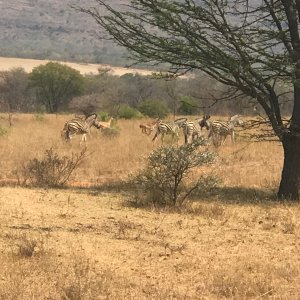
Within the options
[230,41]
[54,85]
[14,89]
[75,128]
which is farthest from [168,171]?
[14,89]

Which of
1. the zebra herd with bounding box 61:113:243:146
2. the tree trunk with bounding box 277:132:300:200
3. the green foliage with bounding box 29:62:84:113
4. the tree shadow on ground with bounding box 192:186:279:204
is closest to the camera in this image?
the tree shadow on ground with bounding box 192:186:279:204

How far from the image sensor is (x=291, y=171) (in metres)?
10.3

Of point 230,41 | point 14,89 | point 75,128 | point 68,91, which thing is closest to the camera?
point 230,41

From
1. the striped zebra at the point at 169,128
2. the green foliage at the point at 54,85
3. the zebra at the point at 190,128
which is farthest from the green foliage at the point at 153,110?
the green foliage at the point at 54,85

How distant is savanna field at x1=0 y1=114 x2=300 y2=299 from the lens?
16.5 feet

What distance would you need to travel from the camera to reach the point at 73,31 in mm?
146750

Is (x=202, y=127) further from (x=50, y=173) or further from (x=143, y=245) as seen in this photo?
(x=143, y=245)

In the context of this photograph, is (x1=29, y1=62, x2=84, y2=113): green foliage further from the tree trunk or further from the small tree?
the tree trunk

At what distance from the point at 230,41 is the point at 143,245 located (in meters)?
4.49

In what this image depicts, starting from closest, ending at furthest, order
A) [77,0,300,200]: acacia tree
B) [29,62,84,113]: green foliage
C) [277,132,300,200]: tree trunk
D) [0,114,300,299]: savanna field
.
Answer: [0,114,300,299]: savanna field
[77,0,300,200]: acacia tree
[277,132,300,200]: tree trunk
[29,62,84,113]: green foliage

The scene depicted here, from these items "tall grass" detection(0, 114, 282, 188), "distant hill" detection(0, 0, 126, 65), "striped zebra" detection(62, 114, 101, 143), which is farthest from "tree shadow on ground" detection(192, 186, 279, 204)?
"distant hill" detection(0, 0, 126, 65)

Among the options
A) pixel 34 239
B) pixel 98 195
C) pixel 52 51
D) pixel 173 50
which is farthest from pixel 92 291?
pixel 52 51

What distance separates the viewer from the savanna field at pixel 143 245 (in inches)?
198

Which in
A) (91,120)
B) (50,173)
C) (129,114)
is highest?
(129,114)
